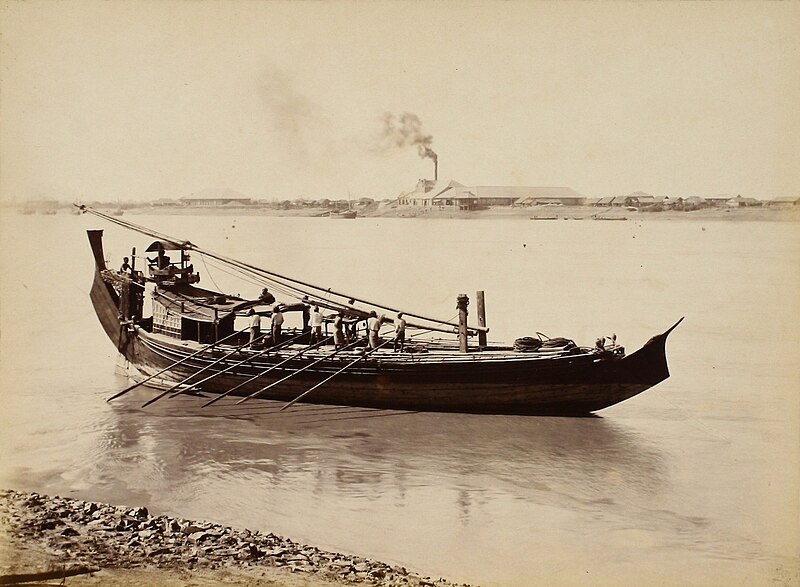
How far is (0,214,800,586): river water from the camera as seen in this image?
915 centimetres

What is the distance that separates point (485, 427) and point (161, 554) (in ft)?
17.2

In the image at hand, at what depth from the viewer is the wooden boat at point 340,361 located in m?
12.2

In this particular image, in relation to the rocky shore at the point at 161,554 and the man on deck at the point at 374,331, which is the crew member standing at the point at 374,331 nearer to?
the man on deck at the point at 374,331

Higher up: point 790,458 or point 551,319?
point 551,319

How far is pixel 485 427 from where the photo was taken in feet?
39.7

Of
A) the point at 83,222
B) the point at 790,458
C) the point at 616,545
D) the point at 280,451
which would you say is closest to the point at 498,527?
the point at 616,545

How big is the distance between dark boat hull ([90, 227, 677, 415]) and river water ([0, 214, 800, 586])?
33 cm

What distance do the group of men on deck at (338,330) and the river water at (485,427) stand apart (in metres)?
1.20

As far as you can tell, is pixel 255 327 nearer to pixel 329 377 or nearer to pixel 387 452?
pixel 329 377

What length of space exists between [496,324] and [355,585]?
8154 mm

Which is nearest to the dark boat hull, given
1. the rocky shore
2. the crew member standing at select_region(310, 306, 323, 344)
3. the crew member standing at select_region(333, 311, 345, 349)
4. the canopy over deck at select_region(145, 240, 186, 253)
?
A: the crew member standing at select_region(333, 311, 345, 349)

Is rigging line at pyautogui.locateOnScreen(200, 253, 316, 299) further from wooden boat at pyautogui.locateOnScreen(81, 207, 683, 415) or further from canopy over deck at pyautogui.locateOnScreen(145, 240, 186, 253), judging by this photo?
canopy over deck at pyautogui.locateOnScreen(145, 240, 186, 253)

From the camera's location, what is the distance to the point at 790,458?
10.8 metres

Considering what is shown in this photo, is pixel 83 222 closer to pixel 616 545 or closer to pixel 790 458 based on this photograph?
pixel 616 545
